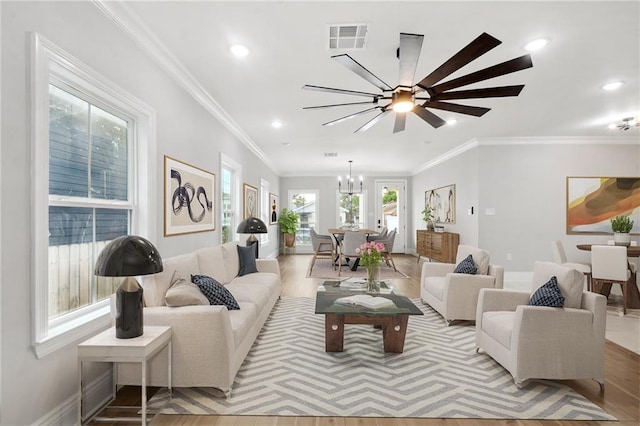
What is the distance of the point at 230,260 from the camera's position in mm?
4211

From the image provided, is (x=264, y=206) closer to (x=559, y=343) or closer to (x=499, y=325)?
(x=499, y=325)

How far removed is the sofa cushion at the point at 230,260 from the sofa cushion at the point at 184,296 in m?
1.34

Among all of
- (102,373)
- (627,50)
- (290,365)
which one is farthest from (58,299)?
(627,50)

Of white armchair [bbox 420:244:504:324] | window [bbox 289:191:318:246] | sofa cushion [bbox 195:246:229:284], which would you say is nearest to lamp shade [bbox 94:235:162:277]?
sofa cushion [bbox 195:246:229:284]

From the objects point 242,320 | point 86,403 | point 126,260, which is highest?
point 126,260

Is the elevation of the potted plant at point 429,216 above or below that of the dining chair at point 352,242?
above

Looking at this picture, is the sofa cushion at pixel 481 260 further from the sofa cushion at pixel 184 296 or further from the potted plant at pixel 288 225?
the potted plant at pixel 288 225

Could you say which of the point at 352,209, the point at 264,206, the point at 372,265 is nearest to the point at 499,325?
the point at 372,265

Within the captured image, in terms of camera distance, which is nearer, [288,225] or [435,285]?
[435,285]

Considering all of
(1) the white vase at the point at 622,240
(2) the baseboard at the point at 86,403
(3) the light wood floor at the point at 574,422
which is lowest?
(3) the light wood floor at the point at 574,422

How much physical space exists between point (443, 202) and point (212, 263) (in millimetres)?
6262

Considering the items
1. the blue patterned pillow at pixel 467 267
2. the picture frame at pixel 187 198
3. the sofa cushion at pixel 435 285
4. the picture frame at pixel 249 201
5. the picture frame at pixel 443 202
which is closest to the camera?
the picture frame at pixel 187 198

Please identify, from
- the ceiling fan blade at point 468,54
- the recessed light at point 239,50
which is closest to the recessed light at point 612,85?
the ceiling fan blade at point 468,54

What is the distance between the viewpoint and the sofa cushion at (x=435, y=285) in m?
4.10
